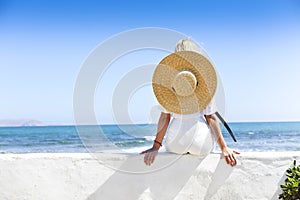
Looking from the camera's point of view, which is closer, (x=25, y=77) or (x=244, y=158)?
(x=244, y=158)

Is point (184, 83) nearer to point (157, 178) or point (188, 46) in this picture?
point (188, 46)

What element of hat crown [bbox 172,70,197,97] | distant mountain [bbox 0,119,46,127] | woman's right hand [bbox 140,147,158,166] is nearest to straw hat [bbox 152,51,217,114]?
hat crown [bbox 172,70,197,97]

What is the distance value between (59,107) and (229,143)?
35.9 feet

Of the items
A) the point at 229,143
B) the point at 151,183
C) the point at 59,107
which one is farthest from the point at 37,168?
the point at 59,107

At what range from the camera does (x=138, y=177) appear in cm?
257

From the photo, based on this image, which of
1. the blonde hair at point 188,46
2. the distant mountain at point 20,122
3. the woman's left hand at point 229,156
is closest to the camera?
the woman's left hand at point 229,156

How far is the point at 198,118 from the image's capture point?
262cm

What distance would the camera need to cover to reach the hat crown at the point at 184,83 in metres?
2.56

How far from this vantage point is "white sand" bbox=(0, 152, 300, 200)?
100 inches

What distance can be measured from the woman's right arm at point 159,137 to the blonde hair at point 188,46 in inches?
18.3

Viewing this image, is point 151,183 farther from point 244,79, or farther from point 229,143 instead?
point 244,79

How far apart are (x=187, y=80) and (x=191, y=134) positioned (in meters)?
0.36

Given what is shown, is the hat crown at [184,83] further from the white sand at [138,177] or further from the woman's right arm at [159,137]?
the white sand at [138,177]

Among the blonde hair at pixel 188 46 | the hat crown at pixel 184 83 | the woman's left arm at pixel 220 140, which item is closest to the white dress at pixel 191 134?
the woman's left arm at pixel 220 140
